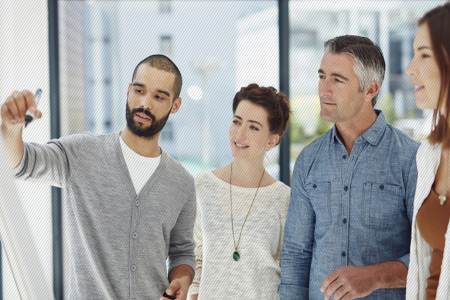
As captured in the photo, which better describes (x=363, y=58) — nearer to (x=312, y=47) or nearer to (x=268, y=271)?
(x=312, y=47)

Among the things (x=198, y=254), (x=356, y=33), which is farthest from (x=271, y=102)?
(x=198, y=254)

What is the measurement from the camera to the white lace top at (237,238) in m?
1.62

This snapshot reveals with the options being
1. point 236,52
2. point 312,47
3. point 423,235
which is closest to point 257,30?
point 236,52

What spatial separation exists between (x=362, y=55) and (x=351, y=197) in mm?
519

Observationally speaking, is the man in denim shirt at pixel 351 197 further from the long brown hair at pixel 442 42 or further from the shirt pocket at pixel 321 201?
the long brown hair at pixel 442 42

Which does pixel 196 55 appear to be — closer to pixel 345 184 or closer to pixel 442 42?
pixel 345 184

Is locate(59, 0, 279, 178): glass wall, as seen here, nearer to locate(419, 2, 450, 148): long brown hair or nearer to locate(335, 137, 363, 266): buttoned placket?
locate(335, 137, 363, 266): buttoned placket

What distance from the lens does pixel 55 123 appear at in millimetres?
2230

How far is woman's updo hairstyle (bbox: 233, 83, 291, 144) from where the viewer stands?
5.63 feet

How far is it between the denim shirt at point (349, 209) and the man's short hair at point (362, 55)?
0.15m

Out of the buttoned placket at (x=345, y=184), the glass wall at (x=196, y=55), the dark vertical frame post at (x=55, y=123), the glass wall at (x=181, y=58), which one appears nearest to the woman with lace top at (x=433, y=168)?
the buttoned placket at (x=345, y=184)

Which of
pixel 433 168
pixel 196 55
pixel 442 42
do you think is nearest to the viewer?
pixel 442 42

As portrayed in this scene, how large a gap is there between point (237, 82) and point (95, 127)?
0.77m

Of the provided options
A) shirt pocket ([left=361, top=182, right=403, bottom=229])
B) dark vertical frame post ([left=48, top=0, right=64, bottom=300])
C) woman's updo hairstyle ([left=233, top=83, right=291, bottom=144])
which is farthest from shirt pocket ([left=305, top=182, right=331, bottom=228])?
dark vertical frame post ([left=48, top=0, right=64, bottom=300])
